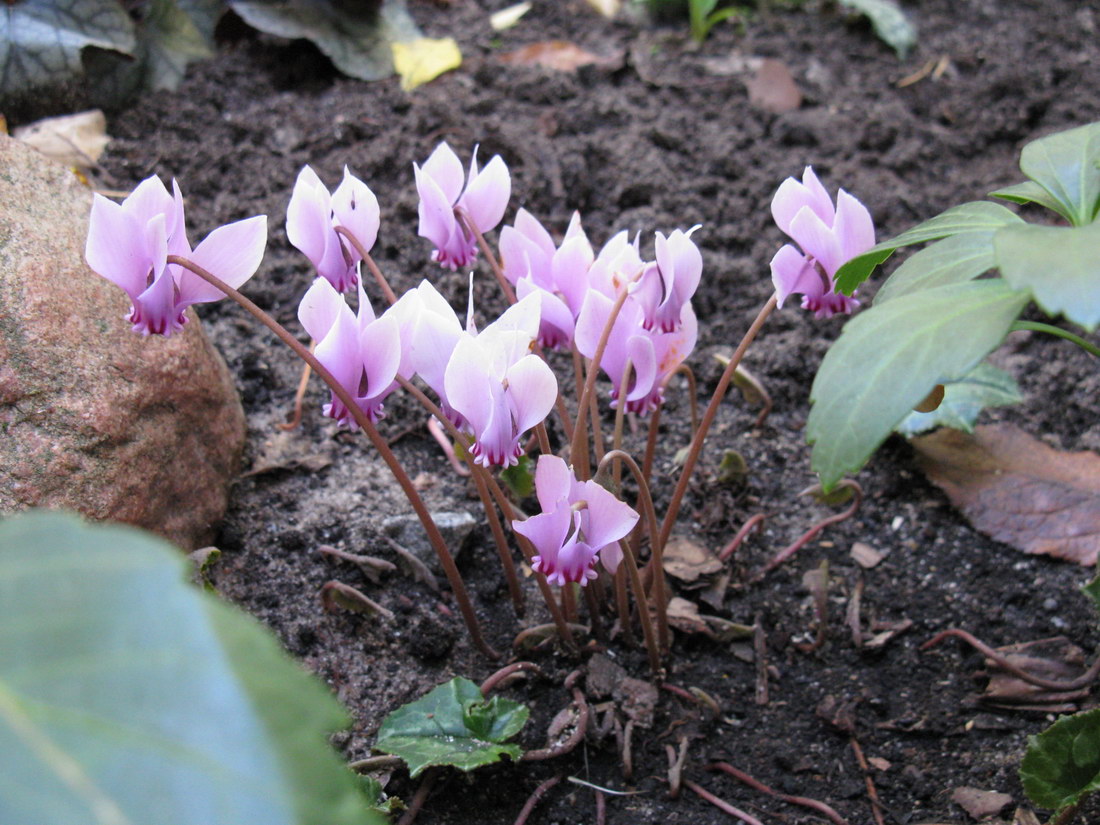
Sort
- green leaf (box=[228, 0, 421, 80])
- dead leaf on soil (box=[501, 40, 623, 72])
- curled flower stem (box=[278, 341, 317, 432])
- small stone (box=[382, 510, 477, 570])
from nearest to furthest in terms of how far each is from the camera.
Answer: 1. small stone (box=[382, 510, 477, 570])
2. curled flower stem (box=[278, 341, 317, 432])
3. green leaf (box=[228, 0, 421, 80])
4. dead leaf on soil (box=[501, 40, 623, 72])

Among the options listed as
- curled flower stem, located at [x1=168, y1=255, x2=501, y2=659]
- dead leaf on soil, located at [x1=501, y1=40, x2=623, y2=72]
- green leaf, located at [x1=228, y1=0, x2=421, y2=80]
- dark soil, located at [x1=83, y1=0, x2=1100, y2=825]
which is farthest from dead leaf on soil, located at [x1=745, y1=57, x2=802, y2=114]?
curled flower stem, located at [x1=168, y1=255, x2=501, y2=659]

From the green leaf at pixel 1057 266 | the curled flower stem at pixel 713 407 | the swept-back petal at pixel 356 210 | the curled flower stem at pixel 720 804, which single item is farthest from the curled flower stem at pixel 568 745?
the green leaf at pixel 1057 266

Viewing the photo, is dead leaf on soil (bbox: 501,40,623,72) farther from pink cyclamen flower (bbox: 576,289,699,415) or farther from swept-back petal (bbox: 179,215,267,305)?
swept-back petal (bbox: 179,215,267,305)

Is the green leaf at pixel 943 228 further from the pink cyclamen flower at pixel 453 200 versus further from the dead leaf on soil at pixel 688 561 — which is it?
the dead leaf on soil at pixel 688 561

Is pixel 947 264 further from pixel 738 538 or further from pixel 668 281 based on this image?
pixel 738 538

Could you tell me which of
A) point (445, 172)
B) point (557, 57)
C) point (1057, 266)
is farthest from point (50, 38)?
point (1057, 266)
